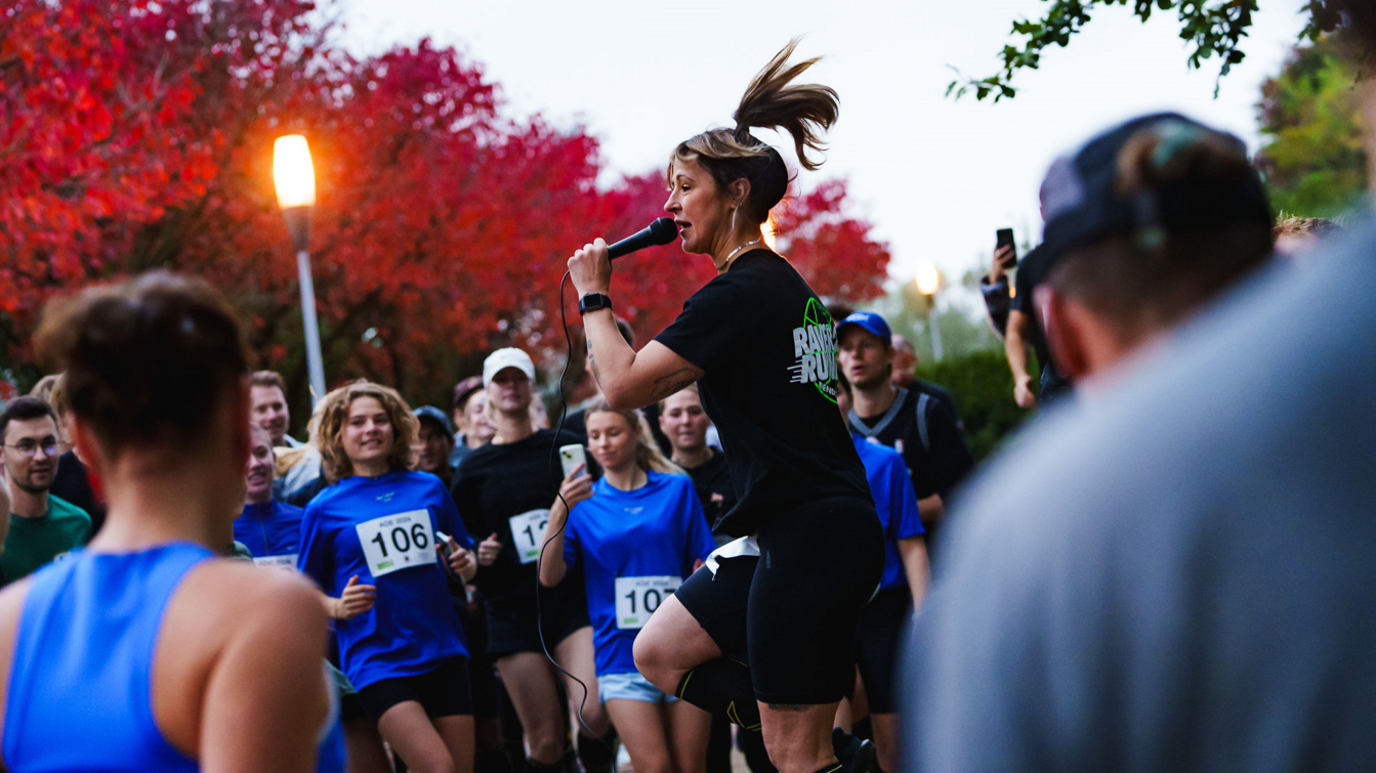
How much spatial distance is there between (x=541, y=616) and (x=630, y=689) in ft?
2.61

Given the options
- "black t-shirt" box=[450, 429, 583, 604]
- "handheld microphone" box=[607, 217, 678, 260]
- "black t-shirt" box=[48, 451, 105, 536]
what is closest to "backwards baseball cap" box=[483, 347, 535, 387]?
"black t-shirt" box=[450, 429, 583, 604]

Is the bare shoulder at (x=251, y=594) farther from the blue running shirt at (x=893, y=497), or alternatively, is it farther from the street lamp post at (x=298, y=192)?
the street lamp post at (x=298, y=192)

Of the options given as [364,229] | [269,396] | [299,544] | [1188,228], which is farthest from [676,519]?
[364,229]

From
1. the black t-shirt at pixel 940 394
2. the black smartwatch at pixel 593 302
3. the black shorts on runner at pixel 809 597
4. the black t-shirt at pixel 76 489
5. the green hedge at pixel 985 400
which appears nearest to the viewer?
the black shorts on runner at pixel 809 597

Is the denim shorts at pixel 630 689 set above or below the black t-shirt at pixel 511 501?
below

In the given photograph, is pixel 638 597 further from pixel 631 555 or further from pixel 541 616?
pixel 541 616

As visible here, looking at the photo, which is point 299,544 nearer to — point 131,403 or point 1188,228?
point 131,403

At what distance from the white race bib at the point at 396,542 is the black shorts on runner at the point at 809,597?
241cm

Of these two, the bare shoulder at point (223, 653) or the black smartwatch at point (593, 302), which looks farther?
the black smartwatch at point (593, 302)

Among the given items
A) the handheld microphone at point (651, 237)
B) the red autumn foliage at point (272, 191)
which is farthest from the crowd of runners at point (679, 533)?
the red autumn foliage at point (272, 191)

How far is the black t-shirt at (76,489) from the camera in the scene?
18.9 feet

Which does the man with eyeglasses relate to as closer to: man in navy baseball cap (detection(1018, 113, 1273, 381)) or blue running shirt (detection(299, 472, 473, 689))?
blue running shirt (detection(299, 472, 473, 689))

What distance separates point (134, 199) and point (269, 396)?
23.5ft

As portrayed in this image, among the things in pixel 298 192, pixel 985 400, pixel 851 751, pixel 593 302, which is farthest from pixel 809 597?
pixel 985 400
